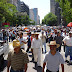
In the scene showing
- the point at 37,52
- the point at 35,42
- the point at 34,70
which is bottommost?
the point at 34,70

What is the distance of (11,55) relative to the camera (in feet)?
13.6

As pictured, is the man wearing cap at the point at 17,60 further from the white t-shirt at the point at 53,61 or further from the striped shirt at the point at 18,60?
the white t-shirt at the point at 53,61

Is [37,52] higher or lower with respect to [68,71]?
higher

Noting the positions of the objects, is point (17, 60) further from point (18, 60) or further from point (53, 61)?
point (53, 61)

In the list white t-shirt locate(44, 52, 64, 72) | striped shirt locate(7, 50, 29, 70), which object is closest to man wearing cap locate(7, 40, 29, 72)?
striped shirt locate(7, 50, 29, 70)

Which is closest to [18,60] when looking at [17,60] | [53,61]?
[17,60]

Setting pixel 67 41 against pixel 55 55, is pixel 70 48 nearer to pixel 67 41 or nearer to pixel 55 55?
pixel 67 41

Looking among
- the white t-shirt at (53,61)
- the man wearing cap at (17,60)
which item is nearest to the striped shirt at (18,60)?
the man wearing cap at (17,60)

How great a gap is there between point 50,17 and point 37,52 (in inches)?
4832

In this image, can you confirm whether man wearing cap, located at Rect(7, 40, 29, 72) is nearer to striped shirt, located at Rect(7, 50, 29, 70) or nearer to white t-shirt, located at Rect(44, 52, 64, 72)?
striped shirt, located at Rect(7, 50, 29, 70)

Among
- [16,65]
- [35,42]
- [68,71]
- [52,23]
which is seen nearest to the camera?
[16,65]

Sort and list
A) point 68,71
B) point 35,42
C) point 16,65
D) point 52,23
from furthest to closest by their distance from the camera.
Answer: point 52,23 → point 35,42 → point 68,71 → point 16,65

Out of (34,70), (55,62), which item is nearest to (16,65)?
(55,62)

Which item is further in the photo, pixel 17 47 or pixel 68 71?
pixel 68 71
